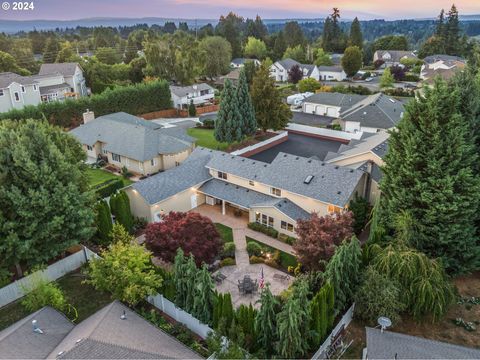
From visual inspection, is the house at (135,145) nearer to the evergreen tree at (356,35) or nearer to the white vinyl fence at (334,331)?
the white vinyl fence at (334,331)

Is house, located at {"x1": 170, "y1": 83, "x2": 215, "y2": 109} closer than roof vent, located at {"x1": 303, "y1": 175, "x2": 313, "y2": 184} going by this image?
No

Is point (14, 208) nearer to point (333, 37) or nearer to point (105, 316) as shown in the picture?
point (105, 316)

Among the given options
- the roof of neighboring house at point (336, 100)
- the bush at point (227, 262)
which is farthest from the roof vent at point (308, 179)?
the roof of neighboring house at point (336, 100)

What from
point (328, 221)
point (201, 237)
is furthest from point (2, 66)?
point (328, 221)

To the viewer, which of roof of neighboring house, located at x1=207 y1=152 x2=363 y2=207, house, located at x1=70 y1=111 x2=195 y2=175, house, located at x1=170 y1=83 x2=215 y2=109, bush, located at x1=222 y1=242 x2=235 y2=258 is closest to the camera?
bush, located at x1=222 y1=242 x2=235 y2=258

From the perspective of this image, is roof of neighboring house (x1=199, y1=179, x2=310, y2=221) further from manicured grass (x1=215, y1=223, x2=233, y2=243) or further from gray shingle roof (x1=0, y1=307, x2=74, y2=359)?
gray shingle roof (x1=0, y1=307, x2=74, y2=359)

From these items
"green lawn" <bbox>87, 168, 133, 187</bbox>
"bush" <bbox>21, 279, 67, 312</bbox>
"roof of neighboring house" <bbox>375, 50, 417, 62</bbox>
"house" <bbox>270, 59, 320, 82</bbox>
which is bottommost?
"green lawn" <bbox>87, 168, 133, 187</bbox>

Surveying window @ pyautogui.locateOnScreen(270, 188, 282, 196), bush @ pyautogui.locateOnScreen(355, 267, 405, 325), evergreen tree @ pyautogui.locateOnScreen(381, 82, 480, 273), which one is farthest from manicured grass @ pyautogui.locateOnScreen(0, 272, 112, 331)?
evergreen tree @ pyautogui.locateOnScreen(381, 82, 480, 273)

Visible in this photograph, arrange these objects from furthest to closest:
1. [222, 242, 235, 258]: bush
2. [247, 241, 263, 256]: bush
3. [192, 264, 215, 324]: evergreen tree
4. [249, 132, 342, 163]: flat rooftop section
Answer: [249, 132, 342, 163]: flat rooftop section < [247, 241, 263, 256]: bush < [222, 242, 235, 258]: bush < [192, 264, 215, 324]: evergreen tree
